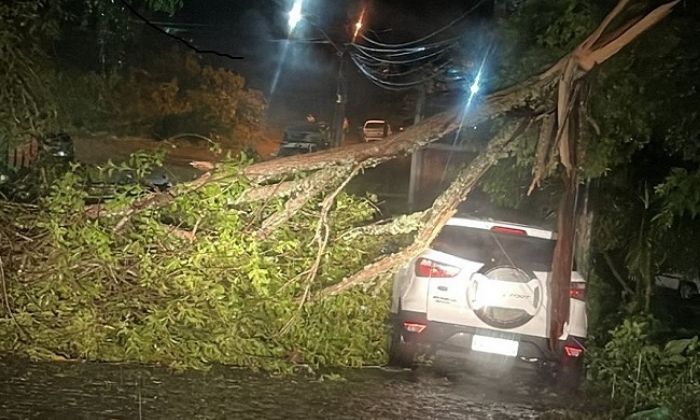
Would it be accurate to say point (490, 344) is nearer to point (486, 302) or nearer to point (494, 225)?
point (486, 302)

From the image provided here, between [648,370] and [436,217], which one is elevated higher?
[436,217]

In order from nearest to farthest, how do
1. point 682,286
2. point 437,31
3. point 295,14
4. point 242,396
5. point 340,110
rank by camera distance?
point 242,396
point 682,286
point 437,31
point 340,110
point 295,14

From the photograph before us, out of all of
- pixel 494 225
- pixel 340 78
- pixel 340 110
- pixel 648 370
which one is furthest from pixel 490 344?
pixel 340 78

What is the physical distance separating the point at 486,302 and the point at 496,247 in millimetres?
468

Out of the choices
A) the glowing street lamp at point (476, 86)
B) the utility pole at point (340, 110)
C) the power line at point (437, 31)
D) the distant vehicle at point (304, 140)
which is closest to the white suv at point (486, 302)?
the glowing street lamp at point (476, 86)

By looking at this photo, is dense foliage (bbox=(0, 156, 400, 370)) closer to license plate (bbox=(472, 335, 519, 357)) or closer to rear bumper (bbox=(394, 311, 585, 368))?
rear bumper (bbox=(394, 311, 585, 368))

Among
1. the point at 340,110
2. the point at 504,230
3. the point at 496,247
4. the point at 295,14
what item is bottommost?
the point at 496,247

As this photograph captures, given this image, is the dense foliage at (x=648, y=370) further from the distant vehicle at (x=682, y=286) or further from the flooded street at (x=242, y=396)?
the distant vehicle at (x=682, y=286)

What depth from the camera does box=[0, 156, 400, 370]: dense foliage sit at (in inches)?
271

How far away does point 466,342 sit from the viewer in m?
6.99

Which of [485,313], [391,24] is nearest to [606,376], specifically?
[485,313]

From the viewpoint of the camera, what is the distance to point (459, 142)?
9.69 meters

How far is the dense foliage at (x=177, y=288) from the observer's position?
271 inches

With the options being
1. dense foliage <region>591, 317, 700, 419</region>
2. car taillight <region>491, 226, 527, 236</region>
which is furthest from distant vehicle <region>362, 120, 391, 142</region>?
car taillight <region>491, 226, 527, 236</region>
